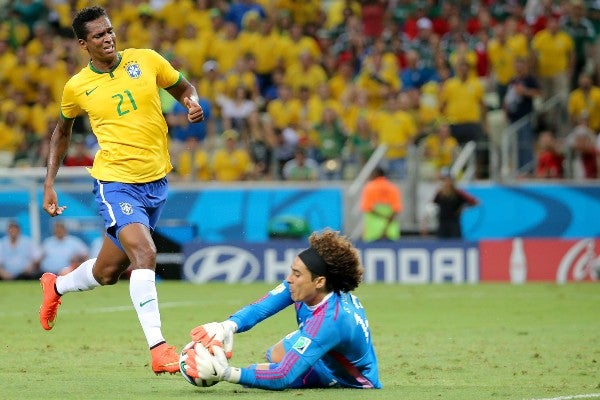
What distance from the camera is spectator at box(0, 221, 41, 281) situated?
70.4 ft

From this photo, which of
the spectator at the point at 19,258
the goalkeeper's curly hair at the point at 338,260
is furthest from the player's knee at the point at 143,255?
the spectator at the point at 19,258

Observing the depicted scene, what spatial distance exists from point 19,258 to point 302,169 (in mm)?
5115

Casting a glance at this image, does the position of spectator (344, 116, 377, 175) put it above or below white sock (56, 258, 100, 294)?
above

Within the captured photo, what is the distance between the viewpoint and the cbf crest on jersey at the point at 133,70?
9836 mm

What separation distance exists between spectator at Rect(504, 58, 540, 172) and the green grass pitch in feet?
11.0

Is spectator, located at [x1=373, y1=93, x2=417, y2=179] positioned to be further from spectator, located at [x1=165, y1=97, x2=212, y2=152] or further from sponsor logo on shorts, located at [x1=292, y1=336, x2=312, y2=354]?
sponsor logo on shorts, located at [x1=292, y1=336, x2=312, y2=354]

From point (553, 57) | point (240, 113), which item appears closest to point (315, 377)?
point (240, 113)

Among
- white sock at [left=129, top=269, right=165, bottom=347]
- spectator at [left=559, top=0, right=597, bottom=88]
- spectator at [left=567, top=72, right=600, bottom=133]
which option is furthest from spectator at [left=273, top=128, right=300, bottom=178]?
white sock at [left=129, top=269, right=165, bottom=347]

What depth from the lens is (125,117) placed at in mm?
9758

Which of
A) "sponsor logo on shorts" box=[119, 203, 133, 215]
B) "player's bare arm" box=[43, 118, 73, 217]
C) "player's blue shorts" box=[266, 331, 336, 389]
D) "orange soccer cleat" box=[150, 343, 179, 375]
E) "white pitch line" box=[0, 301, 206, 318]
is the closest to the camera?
"player's blue shorts" box=[266, 331, 336, 389]

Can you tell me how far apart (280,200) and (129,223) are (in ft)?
42.8

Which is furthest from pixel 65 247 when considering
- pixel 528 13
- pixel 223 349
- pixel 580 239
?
pixel 223 349

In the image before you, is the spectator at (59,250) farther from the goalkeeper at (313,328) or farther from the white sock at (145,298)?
the goalkeeper at (313,328)

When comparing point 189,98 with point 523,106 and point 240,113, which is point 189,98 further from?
point 523,106
